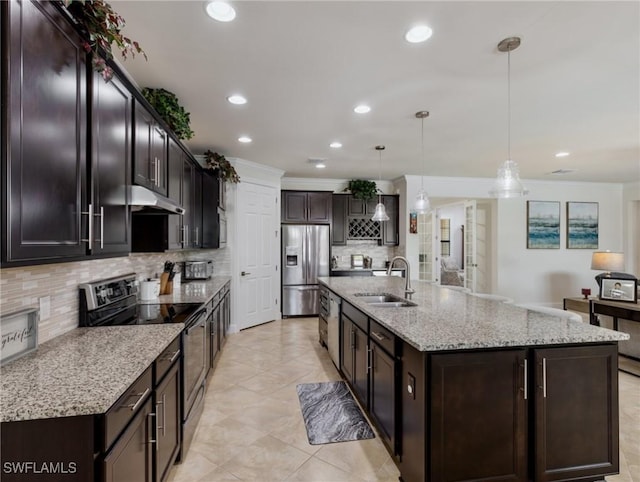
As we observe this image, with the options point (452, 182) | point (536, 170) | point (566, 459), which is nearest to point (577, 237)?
point (536, 170)

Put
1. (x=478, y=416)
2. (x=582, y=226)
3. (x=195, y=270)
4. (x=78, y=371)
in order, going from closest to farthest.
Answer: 1. (x=78, y=371)
2. (x=478, y=416)
3. (x=195, y=270)
4. (x=582, y=226)

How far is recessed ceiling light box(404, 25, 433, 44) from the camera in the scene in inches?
75.7

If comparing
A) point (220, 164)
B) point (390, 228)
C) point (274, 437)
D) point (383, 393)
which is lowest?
point (274, 437)

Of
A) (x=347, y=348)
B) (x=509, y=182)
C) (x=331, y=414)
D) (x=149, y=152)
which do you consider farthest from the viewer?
(x=347, y=348)

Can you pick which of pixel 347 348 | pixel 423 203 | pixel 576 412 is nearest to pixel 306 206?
pixel 423 203

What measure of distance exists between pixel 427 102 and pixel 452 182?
12.6ft

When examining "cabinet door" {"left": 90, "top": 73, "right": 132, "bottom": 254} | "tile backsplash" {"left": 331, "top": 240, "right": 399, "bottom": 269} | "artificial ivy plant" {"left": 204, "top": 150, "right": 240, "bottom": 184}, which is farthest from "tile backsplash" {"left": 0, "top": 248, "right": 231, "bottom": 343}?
"tile backsplash" {"left": 331, "top": 240, "right": 399, "bottom": 269}

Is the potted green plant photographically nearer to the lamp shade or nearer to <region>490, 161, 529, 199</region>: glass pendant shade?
the lamp shade

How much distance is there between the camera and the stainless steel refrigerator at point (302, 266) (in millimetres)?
5965

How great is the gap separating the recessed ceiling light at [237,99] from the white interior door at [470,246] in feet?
18.5

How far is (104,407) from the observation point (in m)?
1.06

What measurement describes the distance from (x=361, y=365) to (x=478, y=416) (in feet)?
3.49

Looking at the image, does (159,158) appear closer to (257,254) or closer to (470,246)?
(257,254)

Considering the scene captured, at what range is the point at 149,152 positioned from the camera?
2.32 meters
